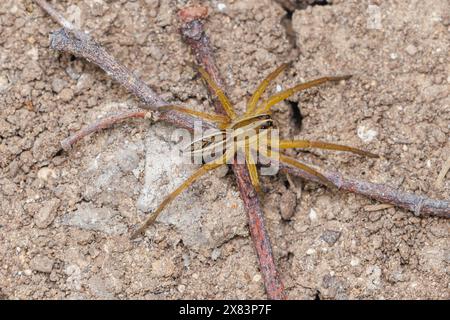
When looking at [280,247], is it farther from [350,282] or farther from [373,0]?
[373,0]

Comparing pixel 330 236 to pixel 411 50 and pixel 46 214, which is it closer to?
pixel 411 50

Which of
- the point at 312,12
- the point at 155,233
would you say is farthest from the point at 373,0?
the point at 155,233

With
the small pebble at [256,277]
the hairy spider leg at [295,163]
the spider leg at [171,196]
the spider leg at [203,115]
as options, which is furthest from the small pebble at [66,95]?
the small pebble at [256,277]

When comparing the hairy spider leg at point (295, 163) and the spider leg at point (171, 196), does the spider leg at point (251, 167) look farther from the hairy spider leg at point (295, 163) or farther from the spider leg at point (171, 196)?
the spider leg at point (171, 196)

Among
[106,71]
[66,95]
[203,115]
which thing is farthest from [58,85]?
[203,115]

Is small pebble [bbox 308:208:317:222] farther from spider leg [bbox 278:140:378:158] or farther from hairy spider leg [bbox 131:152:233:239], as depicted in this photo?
hairy spider leg [bbox 131:152:233:239]

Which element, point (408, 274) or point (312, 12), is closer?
point (408, 274)

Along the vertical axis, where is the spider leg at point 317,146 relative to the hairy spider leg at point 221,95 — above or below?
below
